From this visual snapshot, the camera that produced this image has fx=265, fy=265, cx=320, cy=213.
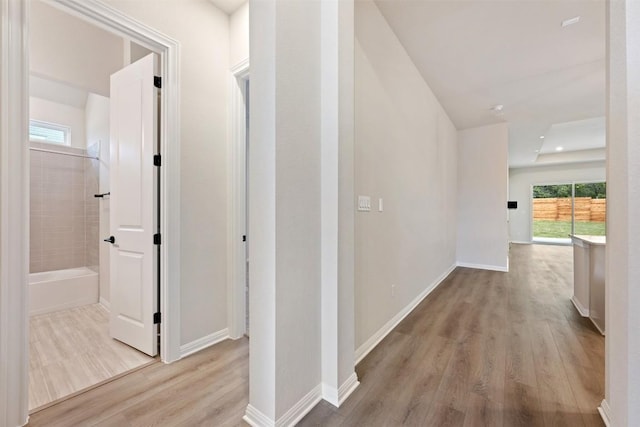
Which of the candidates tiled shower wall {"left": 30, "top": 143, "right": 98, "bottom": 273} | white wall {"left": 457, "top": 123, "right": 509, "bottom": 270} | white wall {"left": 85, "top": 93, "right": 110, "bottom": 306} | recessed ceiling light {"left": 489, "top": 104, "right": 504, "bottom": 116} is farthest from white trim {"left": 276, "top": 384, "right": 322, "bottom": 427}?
white wall {"left": 457, "top": 123, "right": 509, "bottom": 270}

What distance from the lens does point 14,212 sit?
142cm

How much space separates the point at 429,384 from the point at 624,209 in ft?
4.84

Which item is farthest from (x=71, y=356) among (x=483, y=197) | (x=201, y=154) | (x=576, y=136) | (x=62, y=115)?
(x=576, y=136)

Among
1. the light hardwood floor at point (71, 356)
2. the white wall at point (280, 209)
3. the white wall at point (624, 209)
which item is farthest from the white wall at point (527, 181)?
the light hardwood floor at point (71, 356)

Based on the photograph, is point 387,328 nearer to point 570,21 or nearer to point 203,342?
point 203,342

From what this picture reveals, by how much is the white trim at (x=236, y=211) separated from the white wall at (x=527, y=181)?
37.1ft

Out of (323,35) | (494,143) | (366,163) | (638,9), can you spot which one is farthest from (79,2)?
(494,143)

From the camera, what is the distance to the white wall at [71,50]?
2.78 metres

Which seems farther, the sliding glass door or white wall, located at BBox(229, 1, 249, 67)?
the sliding glass door

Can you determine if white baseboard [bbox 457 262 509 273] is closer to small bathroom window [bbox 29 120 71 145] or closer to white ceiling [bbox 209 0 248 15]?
white ceiling [bbox 209 0 248 15]

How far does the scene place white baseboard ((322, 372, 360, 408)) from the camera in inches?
63.9

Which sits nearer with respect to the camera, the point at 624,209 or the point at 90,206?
the point at 624,209

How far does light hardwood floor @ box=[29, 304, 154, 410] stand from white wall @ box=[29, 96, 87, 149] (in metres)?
2.78

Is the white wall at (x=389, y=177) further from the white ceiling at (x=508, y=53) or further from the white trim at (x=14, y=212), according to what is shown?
the white trim at (x=14, y=212)
